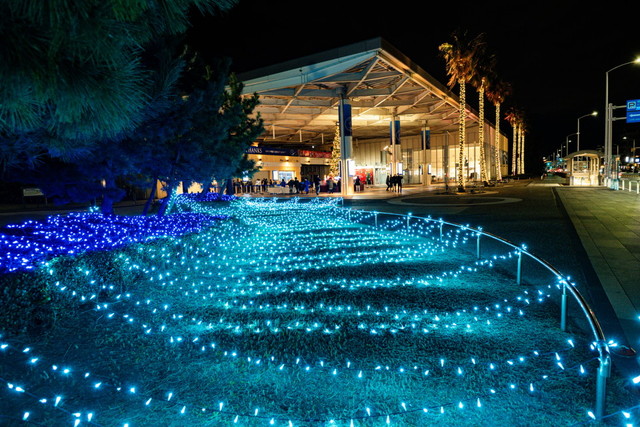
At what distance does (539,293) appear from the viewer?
16.6ft

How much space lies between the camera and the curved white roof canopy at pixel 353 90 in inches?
835

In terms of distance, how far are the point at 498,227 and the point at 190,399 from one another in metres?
10.2

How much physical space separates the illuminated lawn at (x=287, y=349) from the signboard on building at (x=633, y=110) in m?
29.2

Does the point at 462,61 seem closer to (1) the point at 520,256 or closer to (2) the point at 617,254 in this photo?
(2) the point at 617,254

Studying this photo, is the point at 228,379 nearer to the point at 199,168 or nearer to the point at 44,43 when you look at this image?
the point at 44,43

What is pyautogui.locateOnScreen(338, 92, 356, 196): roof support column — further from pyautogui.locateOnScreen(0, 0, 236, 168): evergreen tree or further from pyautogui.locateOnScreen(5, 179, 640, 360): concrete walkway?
pyautogui.locateOnScreen(0, 0, 236, 168): evergreen tree

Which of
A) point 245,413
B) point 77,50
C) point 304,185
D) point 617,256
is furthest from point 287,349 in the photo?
point 304,185

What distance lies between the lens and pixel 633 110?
26.8 meters

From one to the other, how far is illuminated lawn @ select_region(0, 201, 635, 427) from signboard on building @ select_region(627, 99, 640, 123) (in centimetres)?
2916

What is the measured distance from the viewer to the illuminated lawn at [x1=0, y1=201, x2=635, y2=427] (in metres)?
2.62

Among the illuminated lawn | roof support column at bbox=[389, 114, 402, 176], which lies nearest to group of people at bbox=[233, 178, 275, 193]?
roof support column at bbox=[389, 114, 402, 176]

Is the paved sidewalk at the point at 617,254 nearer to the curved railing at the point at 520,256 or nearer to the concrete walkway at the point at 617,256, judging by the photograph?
the concrete walkway at the point at 617,256

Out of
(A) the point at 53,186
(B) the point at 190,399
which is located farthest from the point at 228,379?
(A) the point at 53,186

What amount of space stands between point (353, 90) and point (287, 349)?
26.8 metres
